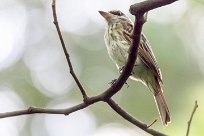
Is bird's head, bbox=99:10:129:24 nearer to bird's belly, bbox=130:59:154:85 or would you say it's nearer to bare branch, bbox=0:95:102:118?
bird's belly, bbox=130:59:154:85

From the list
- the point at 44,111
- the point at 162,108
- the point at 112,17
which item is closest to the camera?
the point at 44,111

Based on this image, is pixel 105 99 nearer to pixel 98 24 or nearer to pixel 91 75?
pixel 91 75

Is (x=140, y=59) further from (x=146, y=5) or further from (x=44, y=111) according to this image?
(x=146, y=5)

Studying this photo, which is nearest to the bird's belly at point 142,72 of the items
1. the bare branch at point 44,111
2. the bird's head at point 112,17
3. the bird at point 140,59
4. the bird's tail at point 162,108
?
the bird at point 140,59

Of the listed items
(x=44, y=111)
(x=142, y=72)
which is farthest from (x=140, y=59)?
(x=44, y=111)

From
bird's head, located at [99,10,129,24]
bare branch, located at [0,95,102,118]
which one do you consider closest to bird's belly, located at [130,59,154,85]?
bird's head, located at [99,10,129,24]

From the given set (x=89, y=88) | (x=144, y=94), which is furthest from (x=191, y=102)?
(x=89, y=88)

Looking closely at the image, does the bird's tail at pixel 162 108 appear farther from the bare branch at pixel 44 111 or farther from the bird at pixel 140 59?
the bare branch at pixel 44 111

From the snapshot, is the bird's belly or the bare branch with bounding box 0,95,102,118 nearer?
the bare branch with bounding box 0,95,102,118
